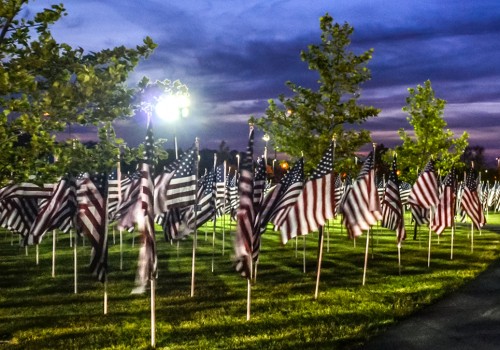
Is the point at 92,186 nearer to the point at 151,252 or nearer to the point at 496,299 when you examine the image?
the point at 151,252

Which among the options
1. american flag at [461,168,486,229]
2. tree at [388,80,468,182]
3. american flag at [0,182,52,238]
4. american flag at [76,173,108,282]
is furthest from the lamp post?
tree at [388,80,468,182]

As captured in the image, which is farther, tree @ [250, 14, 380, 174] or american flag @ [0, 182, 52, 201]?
tree @ [250, 14, 380, 174]

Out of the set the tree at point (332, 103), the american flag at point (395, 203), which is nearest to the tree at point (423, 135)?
the tree at point (332, 103)

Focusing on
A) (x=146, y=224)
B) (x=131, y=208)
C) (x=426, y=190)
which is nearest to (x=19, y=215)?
(x=131, y=208)

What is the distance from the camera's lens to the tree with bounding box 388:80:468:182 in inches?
1571

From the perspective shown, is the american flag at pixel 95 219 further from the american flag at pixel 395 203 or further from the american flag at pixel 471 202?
the american flag at pixel 471 202

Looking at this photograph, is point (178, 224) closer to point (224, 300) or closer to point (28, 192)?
point (224, 300)

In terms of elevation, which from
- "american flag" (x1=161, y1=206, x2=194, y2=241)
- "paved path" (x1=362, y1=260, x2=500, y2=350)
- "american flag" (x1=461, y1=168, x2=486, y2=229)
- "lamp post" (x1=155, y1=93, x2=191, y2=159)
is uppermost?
"lamp post" (x1=155, y1=93, x2=191, y2=159)

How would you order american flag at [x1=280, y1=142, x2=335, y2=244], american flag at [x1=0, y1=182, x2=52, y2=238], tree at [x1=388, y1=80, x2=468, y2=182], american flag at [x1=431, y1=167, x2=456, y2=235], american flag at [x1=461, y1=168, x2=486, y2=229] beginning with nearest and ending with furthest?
american flag at [x1=280, y1=142, x2=335, y2=244], american flag at [x1=0, y1=182, x2=52, y2=238], american flag at [x1=431, y1=167, x2=456, y2=235], american flag at [x1=461, y1=168, x2=486, y2=229], tree at [x1=388, y1=80, x2=468, y2=182]

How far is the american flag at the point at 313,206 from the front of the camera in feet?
47.2

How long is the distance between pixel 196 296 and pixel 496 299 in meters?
7.74

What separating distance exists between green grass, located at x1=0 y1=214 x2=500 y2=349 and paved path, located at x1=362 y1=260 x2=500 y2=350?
406 millimetres

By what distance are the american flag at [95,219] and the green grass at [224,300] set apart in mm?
1312

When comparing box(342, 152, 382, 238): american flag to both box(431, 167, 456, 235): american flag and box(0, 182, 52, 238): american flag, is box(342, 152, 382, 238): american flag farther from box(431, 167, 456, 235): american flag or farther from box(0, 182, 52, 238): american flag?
box(0, 182, 52, 238): american flag
